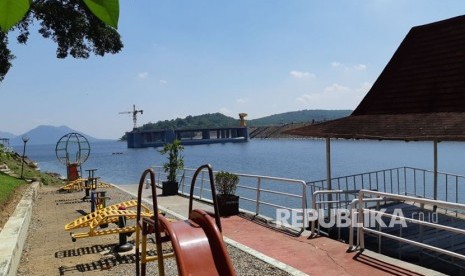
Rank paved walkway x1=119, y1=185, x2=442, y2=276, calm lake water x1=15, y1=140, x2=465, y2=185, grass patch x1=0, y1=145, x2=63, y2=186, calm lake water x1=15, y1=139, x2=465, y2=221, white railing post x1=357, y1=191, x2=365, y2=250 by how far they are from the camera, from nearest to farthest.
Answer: paved walkway x1=119, y1=185, x2=442, y2=276, white railing post x1=357, y1=191, x2=365, y2=250, grass patch x1=0, y1=145, x2=63, y2=186, calm lake water x1=15, y1=139, x2=465, y2=221, calm lake water x1=15, y1=140, x2=465, y2=185

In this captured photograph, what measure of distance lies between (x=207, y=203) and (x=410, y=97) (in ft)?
22.3

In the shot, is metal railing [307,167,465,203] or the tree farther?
the tree

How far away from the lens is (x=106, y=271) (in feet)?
23.2

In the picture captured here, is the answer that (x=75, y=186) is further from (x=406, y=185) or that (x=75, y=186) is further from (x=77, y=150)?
(x=406, y=185)

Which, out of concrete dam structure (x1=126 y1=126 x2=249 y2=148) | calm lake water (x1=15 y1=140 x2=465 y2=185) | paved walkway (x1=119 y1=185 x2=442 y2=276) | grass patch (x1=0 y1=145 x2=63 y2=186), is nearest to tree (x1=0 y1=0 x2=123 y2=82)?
grass patch (x1=0 y1=145 x2=63 y2=186)

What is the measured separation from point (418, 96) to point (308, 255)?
22.8 ft

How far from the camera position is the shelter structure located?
31.9 feet

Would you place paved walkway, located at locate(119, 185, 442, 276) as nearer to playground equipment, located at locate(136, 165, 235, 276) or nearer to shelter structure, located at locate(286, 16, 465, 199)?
playground equipment, located at locate(136, 165, 235, 276)

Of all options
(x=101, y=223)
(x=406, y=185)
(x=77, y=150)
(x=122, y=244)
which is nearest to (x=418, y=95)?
(x=406, y=185)

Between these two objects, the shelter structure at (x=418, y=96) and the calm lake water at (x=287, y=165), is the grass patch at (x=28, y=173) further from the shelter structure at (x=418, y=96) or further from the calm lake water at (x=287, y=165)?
the shelter structure at (x=418, y=96)

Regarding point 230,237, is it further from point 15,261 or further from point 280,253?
point 15,261

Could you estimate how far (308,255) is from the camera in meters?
7.46

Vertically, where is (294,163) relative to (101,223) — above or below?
below

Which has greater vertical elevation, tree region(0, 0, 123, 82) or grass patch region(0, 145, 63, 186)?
tree region(0, 0, 123, 82)
